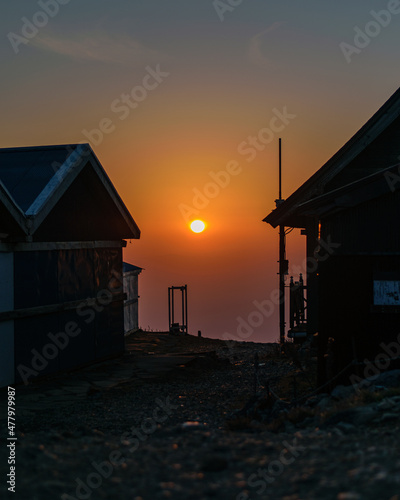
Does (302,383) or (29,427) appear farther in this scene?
(302,383)

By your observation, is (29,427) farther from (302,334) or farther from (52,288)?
(302,334)

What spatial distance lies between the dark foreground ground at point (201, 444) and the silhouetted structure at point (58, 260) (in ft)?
3.94

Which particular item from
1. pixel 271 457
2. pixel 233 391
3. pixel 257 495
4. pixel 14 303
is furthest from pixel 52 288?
pixel 257 495

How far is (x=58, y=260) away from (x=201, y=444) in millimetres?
8452

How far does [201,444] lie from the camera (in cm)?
680

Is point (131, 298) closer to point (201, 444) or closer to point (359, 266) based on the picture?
point (359, 266)

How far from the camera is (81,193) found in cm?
1558

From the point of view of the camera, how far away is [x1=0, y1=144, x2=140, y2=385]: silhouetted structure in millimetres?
12633

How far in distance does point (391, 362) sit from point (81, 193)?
8.83m

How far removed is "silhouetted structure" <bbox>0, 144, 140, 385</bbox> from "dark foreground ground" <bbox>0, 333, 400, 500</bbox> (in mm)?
1202

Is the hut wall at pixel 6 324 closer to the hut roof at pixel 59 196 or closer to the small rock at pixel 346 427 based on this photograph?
the hut roof at pixel 59 196

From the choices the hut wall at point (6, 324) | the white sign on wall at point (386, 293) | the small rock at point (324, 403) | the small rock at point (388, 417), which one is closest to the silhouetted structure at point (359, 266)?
the white sign on wall at point (386, 293)

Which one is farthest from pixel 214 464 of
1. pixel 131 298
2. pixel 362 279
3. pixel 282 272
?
pixel 131 298

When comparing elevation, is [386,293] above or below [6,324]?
above
